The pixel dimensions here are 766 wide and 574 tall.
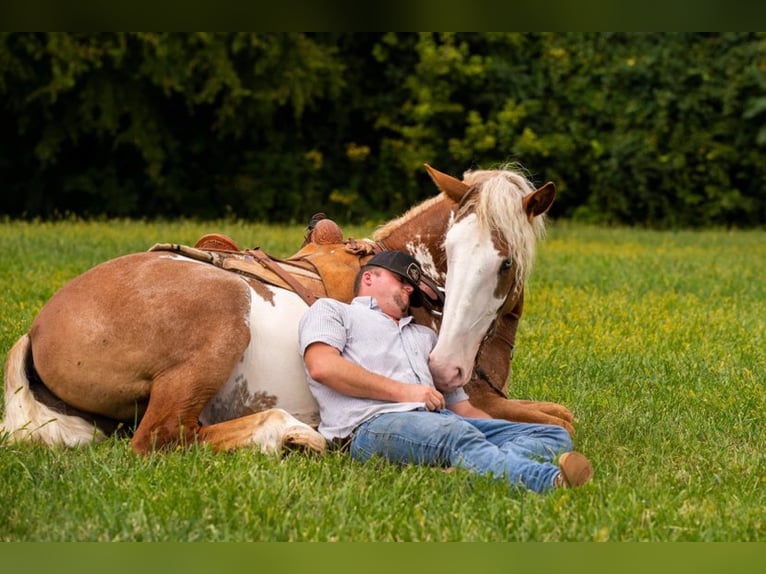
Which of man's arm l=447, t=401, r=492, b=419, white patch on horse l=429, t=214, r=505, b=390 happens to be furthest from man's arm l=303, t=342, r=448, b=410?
man's arm l=447, t=401, r=492, b=419

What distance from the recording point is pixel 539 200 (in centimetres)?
468

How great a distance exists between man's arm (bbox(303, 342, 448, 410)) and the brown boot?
644 mm

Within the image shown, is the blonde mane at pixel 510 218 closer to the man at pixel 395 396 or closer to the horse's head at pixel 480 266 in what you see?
the horse's head at pixel 480 266

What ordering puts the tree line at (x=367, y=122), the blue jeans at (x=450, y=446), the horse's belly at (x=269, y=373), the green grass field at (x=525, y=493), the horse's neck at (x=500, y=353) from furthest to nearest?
1. the tree line at (x=367, y=122)
2. the horse's neck at (x=500, y=353)
3. the horse's belly at (x=269, y=373)
4. the blue jeans at (x=450, y=446)
5. the green grass field at (x=525, y=493)

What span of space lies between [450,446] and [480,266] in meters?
0.75

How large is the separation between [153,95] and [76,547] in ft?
79.9

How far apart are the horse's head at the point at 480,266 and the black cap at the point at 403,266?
1.06 ft

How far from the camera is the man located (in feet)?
14.0

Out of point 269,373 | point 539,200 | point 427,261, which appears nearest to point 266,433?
point 269,373

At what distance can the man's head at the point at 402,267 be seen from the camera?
4809 millimetres

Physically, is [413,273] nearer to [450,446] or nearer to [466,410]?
[466,410]

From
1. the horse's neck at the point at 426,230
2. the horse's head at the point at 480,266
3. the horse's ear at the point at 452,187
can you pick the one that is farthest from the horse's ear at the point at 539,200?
the horse's neck at the point at 426,230

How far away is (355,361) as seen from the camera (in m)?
4.62

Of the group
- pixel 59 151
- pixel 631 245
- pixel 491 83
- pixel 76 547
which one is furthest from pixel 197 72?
pixel 76 547
